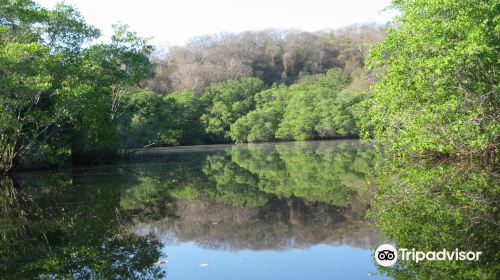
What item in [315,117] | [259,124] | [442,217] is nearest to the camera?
[442,217]

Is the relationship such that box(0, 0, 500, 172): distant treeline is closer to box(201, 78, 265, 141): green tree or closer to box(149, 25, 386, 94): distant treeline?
box(201, 78, 265, 141): green tree

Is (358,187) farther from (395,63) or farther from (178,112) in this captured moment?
(178,112)

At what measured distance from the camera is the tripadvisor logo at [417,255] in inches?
237

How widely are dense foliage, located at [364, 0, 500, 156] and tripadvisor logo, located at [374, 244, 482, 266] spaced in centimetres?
622

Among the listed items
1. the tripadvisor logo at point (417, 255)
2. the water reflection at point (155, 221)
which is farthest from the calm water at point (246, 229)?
the tripadvisor logo at point (417, 255)

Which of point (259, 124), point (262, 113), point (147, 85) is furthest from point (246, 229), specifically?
point (262, 113)

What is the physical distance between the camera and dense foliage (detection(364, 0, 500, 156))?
12297mm

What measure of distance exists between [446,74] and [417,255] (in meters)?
7.73

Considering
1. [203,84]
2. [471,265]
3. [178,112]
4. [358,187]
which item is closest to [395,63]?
[358,187]

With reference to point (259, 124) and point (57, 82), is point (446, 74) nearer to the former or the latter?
point (57, 82)

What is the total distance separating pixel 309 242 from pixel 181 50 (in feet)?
328

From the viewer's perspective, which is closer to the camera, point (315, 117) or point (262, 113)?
point (315, 117)

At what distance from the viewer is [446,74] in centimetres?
1270

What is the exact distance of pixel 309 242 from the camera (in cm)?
780
